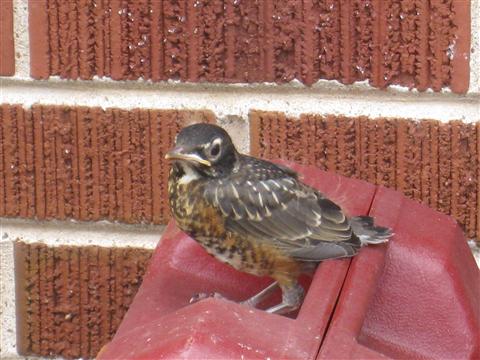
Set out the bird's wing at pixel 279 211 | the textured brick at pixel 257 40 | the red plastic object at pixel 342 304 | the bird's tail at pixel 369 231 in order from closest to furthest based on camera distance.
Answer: the red plastic object at pixel 342 304
the bird's tail at pixel 369 231
the bird's wing at pixel 279 211
the textured brick at pixel 257 40

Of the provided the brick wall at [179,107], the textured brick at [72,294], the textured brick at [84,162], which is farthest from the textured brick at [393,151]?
the textured brick at [72,294]

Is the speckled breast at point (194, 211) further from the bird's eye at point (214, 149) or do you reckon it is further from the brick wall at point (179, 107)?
the brick wall at point (179, 107)

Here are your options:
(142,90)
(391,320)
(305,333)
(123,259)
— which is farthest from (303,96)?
(305,333)

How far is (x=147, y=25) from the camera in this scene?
1606mm

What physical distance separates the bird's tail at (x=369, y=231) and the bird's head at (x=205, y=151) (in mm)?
195

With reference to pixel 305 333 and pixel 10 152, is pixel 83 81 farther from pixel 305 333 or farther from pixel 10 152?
pixel 305 333

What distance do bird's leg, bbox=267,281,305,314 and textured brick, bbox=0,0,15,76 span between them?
55 cm

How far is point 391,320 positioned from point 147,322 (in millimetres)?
253

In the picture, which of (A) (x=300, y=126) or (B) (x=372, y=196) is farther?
(A) (x=300, y=126)

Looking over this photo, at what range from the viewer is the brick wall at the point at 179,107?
5.13 ft

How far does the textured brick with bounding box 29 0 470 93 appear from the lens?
5.10 ft

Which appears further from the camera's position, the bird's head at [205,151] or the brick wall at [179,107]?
the brick wall at [179,107]

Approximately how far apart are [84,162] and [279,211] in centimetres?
39

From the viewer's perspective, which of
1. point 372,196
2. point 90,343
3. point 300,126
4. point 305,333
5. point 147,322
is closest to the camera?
point 305,333
